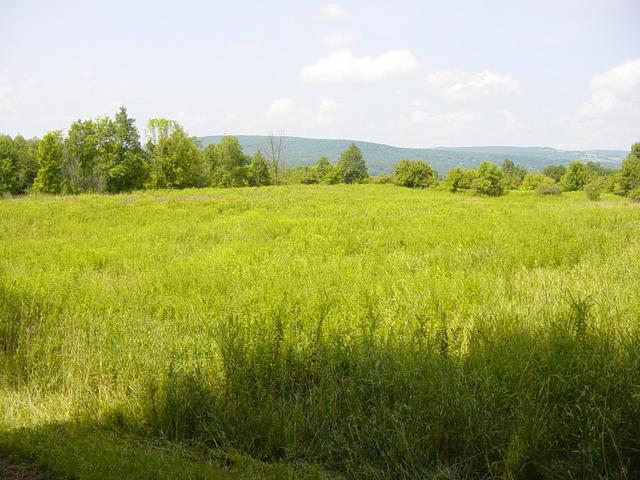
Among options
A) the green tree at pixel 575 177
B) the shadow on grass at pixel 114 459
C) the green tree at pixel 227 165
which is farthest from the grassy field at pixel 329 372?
the green tree at pixel 575 177

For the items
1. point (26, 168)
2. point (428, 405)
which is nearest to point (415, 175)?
point (26, 168)

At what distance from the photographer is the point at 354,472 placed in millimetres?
3086

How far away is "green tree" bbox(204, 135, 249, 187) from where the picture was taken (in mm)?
65562

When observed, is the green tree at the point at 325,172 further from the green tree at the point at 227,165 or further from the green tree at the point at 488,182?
the green tree at the point at 488,182

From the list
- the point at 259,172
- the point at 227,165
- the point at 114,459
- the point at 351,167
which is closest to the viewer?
the point at 114,459

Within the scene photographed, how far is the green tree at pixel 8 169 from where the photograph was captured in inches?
1898

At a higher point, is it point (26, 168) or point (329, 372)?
point (26, 168)

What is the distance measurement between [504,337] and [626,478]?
1927 millimetres

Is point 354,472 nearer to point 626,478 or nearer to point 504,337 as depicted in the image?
point 626,478

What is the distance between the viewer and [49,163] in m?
45.1

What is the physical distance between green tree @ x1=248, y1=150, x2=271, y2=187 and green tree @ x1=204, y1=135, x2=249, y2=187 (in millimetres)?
2456

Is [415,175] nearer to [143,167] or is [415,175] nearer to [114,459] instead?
[143,167]

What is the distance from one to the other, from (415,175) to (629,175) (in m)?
27.9

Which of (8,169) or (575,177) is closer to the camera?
(8,169)
